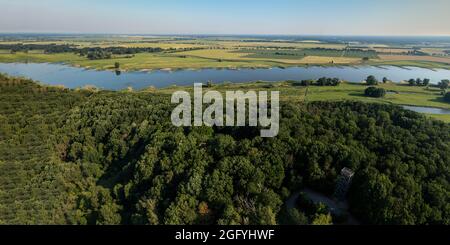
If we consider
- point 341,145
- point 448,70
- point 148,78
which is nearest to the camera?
point 341,145

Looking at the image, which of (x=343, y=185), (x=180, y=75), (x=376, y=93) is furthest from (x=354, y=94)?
(x=180, y=75)

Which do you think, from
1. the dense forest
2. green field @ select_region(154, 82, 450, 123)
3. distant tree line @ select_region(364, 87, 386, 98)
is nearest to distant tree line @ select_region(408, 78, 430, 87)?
green field @ select_region(154, 82, 450, 123)

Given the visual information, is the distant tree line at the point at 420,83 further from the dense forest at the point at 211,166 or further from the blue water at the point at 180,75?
the dense forest at the point at 211,166

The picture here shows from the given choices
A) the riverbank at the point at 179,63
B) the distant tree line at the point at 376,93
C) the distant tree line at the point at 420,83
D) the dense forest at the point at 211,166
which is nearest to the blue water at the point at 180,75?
the riverbank at the point at 179,63

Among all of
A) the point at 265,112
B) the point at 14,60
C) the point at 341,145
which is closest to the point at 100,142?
the point at 265,112

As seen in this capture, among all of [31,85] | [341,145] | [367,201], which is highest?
[31,85]

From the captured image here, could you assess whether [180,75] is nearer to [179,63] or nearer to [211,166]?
[179,63]
